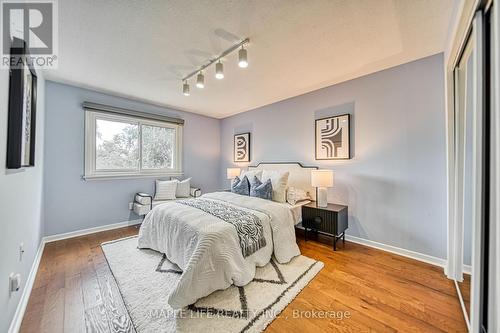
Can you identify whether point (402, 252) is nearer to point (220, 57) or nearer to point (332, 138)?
point (332, 138)

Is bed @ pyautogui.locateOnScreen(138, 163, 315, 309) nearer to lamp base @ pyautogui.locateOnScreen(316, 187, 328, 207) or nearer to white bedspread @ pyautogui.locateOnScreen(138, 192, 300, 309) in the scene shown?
white bedspread @ pyautogui.locateOnScreen(138, 192, 300, 309)

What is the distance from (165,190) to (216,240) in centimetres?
256

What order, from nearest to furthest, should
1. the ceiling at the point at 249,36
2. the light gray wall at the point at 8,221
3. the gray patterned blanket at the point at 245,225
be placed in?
the light gray wall at the point at 8,221
the ceiling at the point at 249,36
the gray patterned blanket at the point at 245,225

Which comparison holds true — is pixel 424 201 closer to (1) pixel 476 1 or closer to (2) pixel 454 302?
(2) pixel 454 302

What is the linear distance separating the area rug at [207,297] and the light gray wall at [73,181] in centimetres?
132

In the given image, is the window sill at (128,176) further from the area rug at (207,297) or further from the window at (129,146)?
the area rug at (207,297)

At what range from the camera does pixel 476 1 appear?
1.16 meters

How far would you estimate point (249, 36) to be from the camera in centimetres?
192

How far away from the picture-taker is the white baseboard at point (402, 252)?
225 centimetres

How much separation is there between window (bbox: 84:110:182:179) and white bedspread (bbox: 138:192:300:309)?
5.33 ft

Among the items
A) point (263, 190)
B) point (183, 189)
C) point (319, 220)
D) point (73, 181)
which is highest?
point (73, 181)

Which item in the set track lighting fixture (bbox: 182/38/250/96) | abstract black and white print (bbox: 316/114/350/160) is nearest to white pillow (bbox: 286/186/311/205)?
abstract black and white print (bbox: 316/114/350/160)

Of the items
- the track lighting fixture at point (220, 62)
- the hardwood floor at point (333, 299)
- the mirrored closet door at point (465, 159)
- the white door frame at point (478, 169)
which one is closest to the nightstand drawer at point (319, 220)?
the hardwood floor at point (333, 299)

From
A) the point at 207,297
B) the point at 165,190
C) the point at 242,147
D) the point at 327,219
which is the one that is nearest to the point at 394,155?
the point at 327,219
